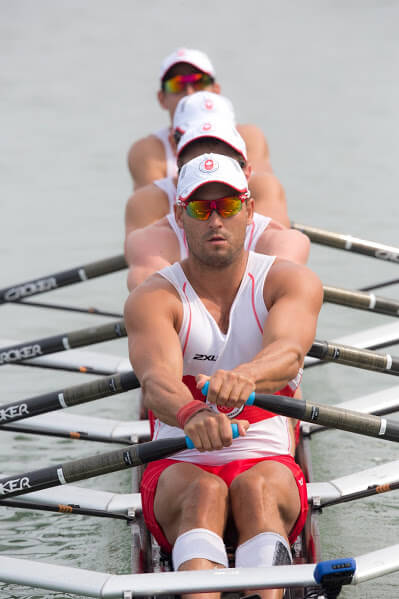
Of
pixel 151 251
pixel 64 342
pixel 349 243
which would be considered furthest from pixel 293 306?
pixel 349 243

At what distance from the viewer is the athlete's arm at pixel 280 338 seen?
2.81m

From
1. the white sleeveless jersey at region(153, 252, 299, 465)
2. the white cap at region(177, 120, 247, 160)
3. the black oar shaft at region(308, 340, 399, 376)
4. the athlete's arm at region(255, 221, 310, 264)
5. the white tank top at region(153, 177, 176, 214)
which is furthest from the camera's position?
the white tank top at region(153, 177, 176, 214)

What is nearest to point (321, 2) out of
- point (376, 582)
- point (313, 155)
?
point (313, 155)

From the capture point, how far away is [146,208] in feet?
16.1

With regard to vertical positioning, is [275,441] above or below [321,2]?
below

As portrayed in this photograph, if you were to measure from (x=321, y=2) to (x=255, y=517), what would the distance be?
15669 mm

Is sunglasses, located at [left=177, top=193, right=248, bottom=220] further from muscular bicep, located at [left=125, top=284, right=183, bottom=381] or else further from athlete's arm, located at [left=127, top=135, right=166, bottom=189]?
athlete's arm, located at [left=127, top=135, right=166, bottom=189]

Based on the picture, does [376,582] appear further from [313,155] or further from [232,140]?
[313,155]

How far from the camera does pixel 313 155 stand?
11.5 m

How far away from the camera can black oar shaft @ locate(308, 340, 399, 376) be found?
12.1 ft

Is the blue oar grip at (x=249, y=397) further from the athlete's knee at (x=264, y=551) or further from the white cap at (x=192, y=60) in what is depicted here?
the white cap at (x=192, y=60)

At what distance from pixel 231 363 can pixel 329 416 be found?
337mm

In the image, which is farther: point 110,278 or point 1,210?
point 1,210

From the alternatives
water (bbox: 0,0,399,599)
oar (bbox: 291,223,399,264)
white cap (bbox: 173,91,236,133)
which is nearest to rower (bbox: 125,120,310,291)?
white cap (bbox: 173,91,236,133)
